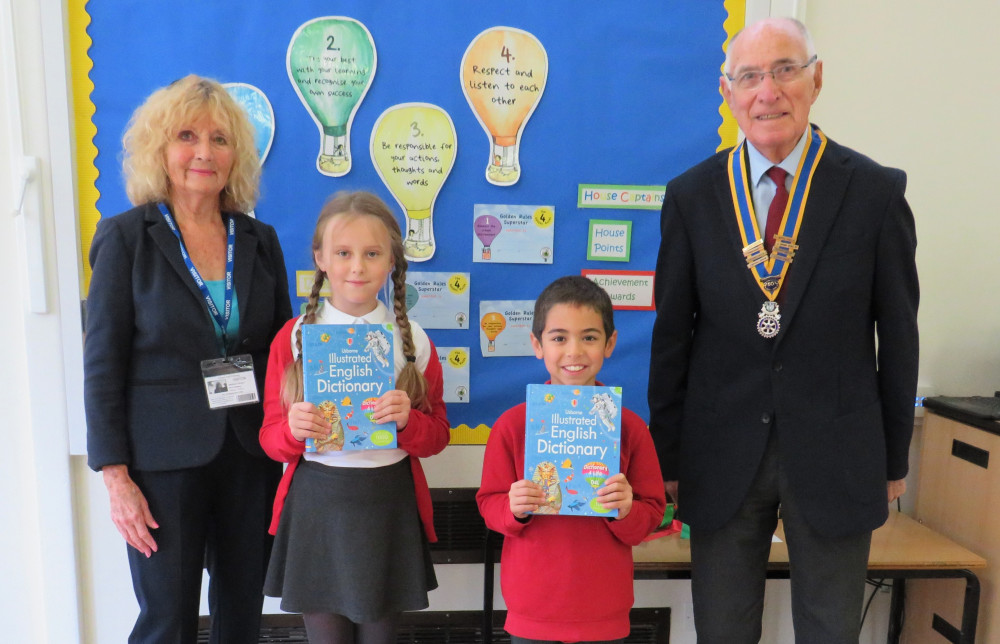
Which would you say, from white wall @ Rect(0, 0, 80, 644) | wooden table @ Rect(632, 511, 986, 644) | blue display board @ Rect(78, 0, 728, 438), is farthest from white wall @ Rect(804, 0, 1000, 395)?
white wall @ Rect(0, 0, 80, 644)

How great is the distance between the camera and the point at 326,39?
2.33 m

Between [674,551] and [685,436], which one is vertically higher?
[685,436]

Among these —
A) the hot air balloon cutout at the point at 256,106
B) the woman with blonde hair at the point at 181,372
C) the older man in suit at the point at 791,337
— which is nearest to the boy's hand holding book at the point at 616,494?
the older man in suit at the point at 791,337

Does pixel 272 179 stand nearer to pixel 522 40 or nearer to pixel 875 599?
pixel 522 40

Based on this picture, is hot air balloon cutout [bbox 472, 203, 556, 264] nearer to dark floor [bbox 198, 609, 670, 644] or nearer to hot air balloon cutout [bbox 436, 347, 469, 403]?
hot air balloon cutout [bbox 436, 347, 469, 403]

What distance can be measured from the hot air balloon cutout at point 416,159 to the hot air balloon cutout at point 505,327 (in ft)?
0.97

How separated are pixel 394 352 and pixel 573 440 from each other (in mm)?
502

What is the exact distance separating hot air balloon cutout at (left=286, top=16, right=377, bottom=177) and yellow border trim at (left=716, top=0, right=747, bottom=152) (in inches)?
49.1

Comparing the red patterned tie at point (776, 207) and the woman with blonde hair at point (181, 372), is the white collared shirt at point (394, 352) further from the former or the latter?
the red patterned tie at point (776, 207)

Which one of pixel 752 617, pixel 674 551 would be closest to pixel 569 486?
pixel 752 617

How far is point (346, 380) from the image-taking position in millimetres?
1611

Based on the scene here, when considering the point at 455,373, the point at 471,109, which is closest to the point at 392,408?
the point at 455,373

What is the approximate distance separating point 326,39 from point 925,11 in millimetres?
2152

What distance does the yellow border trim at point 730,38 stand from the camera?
2.42 m
